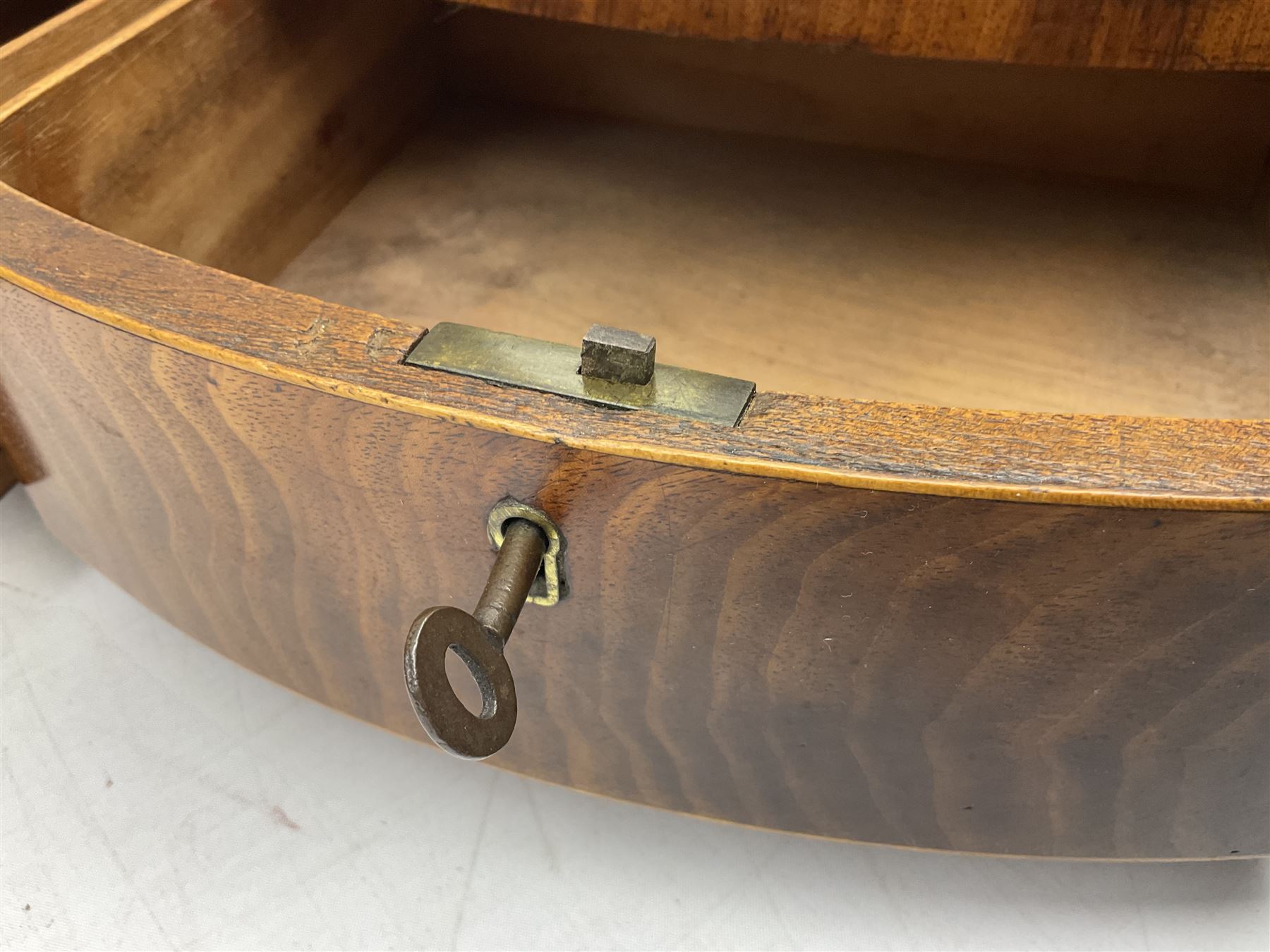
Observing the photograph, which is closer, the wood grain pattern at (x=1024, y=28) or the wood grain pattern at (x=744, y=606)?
the wood grain pattern at (x=744, y=606)

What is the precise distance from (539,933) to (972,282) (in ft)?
2.12

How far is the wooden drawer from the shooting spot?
51 cm

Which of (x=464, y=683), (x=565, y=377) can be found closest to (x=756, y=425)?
(x=565, y=377)

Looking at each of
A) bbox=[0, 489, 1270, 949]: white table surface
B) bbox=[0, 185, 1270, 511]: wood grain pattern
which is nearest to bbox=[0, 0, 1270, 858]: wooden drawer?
bbox=[0, 185, 1270, 511]: wood grain pattern

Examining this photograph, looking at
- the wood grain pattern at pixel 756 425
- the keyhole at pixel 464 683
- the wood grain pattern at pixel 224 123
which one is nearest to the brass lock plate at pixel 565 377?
the wood grain pattern at pixel 756 425

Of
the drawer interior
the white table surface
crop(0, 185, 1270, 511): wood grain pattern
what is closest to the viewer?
crop(0, 185, 1270, 511): wood grain pattern

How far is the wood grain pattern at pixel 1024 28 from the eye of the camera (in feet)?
2.52

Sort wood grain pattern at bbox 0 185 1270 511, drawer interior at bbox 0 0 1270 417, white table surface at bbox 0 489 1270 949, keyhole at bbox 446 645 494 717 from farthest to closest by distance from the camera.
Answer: drawer interior at bbox 0 0 1270 417
white table surface at bbox 0 489 1270 949
keyhole at bbox 446 645 494 717
wood grain pattern at bbox 0 185 1270 511

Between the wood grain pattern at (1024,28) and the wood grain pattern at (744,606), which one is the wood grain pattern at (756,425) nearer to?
the wood grain pattern at (744,606)

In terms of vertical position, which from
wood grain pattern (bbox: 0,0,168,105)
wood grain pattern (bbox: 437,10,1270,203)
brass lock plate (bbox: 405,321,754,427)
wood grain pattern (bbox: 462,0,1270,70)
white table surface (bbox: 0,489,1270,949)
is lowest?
white table surface (bbox: 0,489,1270,949)

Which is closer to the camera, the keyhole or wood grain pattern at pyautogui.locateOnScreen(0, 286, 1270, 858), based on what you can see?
wood grain pattern at pyautogui.locateOnScreen(0, 286, 1270, 858)

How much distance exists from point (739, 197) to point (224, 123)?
0.47m

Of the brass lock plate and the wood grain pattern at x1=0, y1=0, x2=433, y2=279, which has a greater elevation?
the wood grain pattern at x1=0, y1=0, x2=433, y2=279

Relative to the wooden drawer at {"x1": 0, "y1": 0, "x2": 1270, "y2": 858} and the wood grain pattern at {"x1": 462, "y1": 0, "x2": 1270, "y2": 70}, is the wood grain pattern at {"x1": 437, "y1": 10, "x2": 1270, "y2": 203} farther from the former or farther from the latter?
the wood grain pattern at {"x1": 462, "y1": 0, "x2": 1270, "y2": 70}
